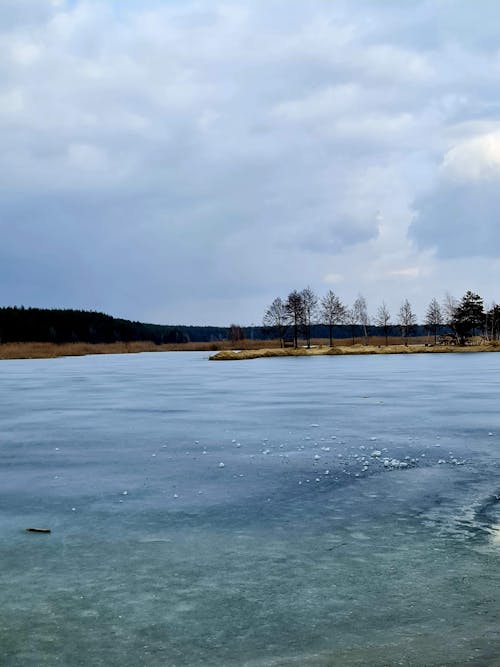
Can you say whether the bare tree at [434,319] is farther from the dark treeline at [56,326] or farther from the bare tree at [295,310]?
the dark treeline at [56,326]

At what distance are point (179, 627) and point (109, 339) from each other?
19174cm

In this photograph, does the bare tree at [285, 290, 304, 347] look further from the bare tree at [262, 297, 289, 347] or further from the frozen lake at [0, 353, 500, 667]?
the frozen lake at [0, 353, 500, 667]

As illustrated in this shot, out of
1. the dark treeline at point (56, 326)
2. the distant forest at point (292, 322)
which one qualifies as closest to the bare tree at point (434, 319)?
the distant forest at point (292, 322)

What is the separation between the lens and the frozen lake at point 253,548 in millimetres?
4730

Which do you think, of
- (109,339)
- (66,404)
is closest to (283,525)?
(66,404)

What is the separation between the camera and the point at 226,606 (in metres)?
5.38

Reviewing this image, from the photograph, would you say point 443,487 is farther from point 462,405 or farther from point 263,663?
point 462,405

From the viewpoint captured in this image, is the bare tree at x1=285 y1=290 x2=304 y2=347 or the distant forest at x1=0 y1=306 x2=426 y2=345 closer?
the bare tree at x1=285 y1=290 x2=304 y2=347

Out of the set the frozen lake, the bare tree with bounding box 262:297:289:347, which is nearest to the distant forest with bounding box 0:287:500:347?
the bare tree with bounding box 262:297:289:347

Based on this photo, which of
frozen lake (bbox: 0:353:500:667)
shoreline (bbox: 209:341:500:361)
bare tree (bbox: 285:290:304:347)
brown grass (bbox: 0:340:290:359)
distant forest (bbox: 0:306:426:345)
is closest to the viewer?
frozen lake (bbox: 0:353:500:667)

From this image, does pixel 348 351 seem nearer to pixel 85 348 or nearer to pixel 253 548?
pixel 85 348

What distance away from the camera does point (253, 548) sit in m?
6.91

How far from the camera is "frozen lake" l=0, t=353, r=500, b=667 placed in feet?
15.5

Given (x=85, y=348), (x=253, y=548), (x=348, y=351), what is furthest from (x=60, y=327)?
(x=253, y=548)
